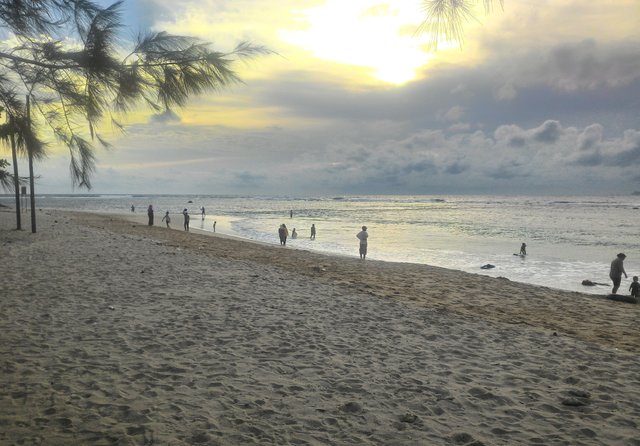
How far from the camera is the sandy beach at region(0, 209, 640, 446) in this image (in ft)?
12.9

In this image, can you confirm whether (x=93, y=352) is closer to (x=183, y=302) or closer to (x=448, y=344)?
(x=183, y=302)

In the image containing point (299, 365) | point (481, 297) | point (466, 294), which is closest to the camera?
point (299, 365)

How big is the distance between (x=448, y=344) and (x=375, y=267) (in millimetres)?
9453

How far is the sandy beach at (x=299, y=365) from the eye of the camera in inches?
154

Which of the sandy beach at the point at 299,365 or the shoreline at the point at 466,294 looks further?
the shoreline at the point at 466,294

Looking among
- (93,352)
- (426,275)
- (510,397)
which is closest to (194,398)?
(93,352)

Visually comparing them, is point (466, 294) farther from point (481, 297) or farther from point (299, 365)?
point (299, 365)

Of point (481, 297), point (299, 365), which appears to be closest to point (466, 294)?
point (481, 297)

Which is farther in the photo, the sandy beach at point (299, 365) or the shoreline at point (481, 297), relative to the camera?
the shoreline at point (481, 297)

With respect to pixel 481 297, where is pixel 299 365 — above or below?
above

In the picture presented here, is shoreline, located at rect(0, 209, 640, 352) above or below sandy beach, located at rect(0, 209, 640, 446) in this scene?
below

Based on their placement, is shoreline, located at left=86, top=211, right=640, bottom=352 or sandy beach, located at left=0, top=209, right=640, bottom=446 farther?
shoreline, located at left=86, top=211, right=640, bottom=352

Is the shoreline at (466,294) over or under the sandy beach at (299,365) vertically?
under

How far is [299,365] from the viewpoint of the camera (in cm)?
554
